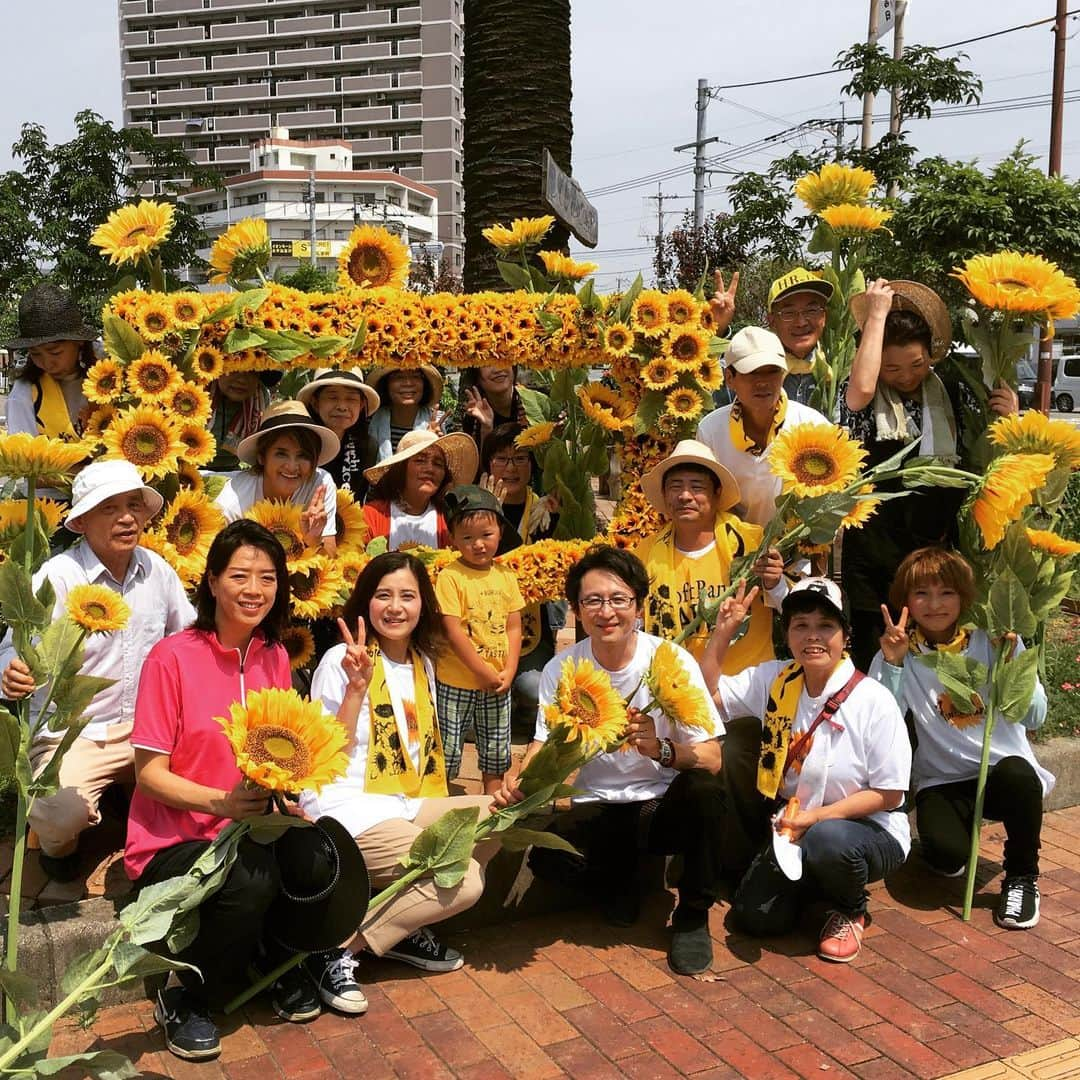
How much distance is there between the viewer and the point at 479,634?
4.62m

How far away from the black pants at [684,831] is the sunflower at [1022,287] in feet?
6.75

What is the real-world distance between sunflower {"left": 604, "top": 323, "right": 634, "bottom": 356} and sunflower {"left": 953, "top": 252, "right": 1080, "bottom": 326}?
4.35 feet

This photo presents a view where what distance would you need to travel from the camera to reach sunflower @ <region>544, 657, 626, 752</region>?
341 centimetres

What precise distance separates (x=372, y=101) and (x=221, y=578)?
343 ft

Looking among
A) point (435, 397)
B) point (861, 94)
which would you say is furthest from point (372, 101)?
point (435, 397)

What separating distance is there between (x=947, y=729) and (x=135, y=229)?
377cm

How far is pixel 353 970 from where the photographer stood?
3.56m

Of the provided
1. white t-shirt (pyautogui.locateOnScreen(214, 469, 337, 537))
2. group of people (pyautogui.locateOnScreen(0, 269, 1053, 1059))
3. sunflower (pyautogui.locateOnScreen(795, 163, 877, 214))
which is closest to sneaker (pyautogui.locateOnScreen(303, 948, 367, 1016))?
group of people (pyautogui.locateOnScreen(0, 269, 1053, 1059))

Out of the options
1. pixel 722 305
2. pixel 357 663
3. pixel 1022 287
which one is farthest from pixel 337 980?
pixel 1022 287

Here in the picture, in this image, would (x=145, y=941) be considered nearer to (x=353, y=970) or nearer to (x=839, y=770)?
(x=353, y=970)

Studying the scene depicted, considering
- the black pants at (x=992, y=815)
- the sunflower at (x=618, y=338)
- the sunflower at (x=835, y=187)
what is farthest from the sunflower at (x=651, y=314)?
the black pants at (x=992, y=815)

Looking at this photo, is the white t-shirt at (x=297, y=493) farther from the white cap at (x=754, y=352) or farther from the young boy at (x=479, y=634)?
the white cap at (x=754, y=352)

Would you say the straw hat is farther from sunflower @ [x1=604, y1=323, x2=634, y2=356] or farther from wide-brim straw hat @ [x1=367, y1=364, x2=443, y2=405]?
sunflower @ [x1=604, y1=323, x2=634, y2=356]

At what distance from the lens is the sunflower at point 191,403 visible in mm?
4367
